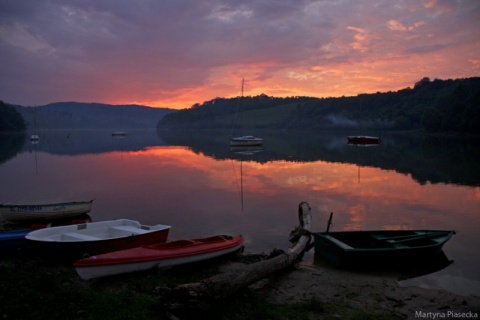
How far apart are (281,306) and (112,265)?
462 cm

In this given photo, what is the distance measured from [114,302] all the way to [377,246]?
949 centimetres

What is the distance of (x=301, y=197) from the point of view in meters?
26.4

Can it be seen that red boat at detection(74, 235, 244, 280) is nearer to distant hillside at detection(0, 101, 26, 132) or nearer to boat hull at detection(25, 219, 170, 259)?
boat hull at detection(25, 219, 170, 259)

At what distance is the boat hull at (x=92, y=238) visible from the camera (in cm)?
1227

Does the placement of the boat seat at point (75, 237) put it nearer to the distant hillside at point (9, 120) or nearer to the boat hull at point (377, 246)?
the boat hull at point (377, 246)

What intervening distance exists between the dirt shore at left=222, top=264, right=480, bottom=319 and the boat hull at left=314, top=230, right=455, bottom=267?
0.60 meters

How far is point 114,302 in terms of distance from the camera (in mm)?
9102

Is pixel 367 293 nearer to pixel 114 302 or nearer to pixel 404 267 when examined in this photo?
pixel 404 267

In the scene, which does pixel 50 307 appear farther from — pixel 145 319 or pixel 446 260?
pixel 446 260

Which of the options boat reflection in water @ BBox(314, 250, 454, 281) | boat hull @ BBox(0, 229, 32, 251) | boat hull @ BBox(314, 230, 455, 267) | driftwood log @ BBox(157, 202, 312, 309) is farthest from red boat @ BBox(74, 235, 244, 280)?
boat hull @ BBox(0, 229, 32, 251)

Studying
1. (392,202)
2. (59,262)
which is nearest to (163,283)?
(59,262)

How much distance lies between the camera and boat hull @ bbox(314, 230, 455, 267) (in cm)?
1329

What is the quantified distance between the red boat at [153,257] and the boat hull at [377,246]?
10.7 feet

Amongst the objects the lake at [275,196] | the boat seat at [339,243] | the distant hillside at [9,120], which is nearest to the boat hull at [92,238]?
the lake at [275,196]
